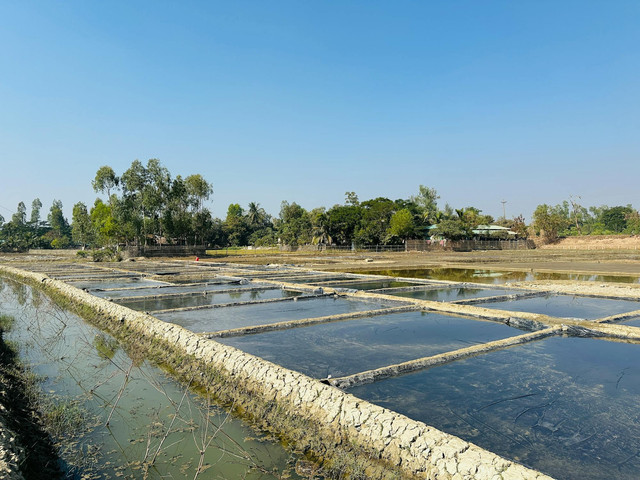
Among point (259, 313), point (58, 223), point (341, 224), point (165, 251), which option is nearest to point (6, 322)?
point (259, 313)

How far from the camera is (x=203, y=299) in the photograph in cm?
1216

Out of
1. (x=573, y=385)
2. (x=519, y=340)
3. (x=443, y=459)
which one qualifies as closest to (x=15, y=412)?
(x=443, y=459)

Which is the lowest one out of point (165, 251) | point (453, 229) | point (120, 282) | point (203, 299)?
point (203, 299)

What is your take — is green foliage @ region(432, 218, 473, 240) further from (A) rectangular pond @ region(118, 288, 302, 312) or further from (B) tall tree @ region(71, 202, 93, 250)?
(B) tall tree @ region(71, 202, 93, 250)

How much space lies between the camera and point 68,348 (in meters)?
6.87

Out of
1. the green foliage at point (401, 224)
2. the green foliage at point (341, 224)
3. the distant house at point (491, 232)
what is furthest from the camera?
the green foliage at point (341, 224)

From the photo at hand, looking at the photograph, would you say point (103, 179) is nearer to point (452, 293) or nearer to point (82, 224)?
point (82, 224)

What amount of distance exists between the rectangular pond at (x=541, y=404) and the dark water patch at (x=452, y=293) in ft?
19.3

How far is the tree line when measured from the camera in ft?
132

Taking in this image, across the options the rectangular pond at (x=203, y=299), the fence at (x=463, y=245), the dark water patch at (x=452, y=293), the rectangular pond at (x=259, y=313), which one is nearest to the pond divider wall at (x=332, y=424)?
the rectangular pond at (x=259, y=313)

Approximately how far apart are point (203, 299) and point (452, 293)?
25.2ft

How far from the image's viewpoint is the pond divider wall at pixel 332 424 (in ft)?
9.52

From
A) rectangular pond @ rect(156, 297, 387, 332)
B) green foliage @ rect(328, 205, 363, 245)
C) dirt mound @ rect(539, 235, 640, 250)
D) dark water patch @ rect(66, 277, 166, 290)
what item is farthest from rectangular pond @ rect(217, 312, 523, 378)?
dirt mound @ rect(539, 235, 640, 250)

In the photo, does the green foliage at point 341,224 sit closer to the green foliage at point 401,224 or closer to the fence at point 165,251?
the green foliage at point 401,224
